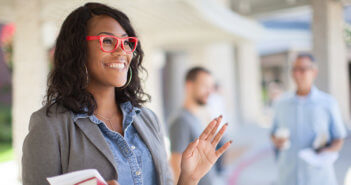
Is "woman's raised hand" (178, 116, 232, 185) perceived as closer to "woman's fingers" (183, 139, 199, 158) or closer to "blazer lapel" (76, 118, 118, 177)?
"woman's fingers" (183, 139, 199, 158)

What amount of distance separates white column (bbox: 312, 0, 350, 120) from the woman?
1810mm

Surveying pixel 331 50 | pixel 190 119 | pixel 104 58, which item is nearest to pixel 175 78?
pixel 331 50

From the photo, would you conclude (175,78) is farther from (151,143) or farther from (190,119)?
(151,143)

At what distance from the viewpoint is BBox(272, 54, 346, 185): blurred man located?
8.21 feet

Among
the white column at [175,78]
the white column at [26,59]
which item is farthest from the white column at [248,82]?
the white column at [26,59]

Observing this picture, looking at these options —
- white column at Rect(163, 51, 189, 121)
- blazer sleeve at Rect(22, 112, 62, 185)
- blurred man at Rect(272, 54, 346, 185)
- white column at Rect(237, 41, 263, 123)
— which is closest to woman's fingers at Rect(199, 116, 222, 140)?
blazer sleeve at Rect(22, 112, 62, 185)

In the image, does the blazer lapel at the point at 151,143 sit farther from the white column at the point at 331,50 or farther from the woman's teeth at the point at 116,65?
the white column at the point at 331,50

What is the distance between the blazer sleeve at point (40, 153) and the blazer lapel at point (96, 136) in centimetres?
11

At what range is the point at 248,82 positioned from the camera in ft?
38.1

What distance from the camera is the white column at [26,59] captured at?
5141mm

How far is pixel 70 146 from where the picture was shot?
1124mm

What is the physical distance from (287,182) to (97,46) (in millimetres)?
2139

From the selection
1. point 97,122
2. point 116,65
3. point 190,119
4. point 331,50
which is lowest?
point 190,119

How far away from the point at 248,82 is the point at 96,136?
428 inches
